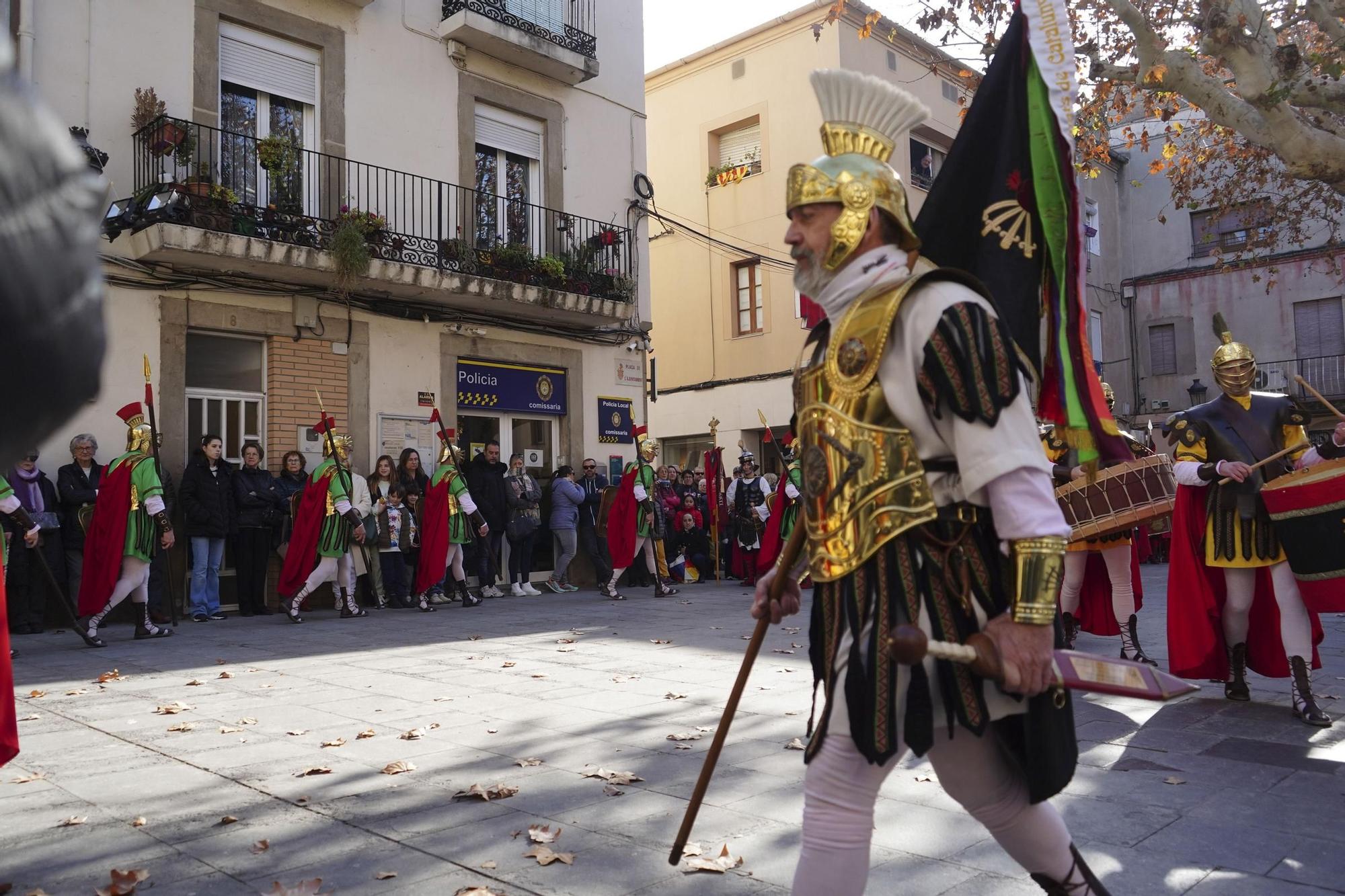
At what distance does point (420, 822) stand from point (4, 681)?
59.8 inches

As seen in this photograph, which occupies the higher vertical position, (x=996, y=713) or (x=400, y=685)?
(x=996, y=713)

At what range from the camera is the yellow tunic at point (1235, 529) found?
5.81 meters

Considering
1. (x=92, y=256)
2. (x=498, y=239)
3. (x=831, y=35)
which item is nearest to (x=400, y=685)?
(x=92, y=256)

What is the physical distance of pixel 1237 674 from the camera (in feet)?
19.9

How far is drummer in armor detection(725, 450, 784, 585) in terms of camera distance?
629 inches

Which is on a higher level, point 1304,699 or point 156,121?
point 156,121

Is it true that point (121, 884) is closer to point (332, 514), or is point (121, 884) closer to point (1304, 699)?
point (1304, 699)

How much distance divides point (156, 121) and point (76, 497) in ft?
14.3

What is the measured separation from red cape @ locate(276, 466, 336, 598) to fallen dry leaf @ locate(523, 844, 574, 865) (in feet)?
29.5

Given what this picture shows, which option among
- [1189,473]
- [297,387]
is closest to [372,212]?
[297,387]

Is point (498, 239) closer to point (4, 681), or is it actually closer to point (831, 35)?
point (831, 35)

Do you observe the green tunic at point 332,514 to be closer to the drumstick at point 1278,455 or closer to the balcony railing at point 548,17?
the balcony railing at point 548,17

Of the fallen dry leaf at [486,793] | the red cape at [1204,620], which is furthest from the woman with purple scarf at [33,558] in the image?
the red cape at [1204,620]

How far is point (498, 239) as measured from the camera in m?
15.9
